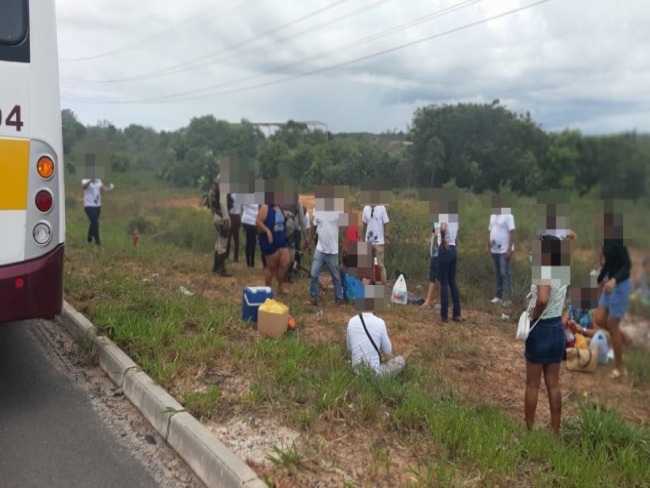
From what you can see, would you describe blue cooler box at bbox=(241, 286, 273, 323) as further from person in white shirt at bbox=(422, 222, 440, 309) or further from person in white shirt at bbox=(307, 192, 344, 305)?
person in white shirt at bbox=(422, 222, 440, 309)

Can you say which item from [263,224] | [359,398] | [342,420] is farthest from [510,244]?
[342,420]

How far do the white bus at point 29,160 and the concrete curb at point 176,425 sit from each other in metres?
0.83

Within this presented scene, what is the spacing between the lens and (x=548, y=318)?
164 inches

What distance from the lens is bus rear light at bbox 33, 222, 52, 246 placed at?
160 inches

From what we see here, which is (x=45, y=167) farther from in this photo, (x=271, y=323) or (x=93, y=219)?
(x=93, y=219)

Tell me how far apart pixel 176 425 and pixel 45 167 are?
203 cm

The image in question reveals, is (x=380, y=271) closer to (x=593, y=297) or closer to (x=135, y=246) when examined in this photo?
(x=593, y=297)

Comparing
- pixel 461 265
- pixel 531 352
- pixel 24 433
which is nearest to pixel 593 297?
pixel 531 352

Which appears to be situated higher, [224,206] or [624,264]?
[224,206]

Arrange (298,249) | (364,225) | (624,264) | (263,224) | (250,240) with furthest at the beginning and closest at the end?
1. (250,240)
2. (298,249)
3. (364,225)
4. (263,224)
5. (624,264)

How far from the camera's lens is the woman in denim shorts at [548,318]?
13.4 feet

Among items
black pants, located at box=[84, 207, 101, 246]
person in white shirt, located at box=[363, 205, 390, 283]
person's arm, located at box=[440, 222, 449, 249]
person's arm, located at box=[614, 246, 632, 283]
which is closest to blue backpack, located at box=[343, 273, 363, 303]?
person in white shirt, located at box=[363, 205, 390, 283]

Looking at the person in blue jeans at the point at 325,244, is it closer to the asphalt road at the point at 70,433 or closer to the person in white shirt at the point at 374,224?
the person in white shirt at the point at 374,224

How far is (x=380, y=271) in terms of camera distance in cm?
798
